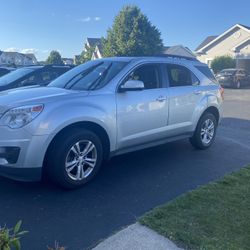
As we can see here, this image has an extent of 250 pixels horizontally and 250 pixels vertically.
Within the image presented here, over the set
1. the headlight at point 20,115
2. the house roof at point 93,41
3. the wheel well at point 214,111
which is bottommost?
the wheel well at point 214,111

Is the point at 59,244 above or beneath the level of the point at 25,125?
beneath

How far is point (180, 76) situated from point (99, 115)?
216cm

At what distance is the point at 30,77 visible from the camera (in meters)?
9.72

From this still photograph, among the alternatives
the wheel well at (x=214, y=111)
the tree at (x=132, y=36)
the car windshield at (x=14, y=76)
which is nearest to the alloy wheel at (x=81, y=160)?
the wheel well at (x=214, y=111)

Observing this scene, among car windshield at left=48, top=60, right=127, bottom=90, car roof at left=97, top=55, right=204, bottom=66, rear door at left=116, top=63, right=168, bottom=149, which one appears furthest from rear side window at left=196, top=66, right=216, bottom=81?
car windshield at left=48, top=60, right=127, bottom=90

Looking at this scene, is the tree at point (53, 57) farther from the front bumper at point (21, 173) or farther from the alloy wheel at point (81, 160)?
the front bumper at point (21, 173)

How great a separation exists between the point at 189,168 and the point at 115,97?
1768 mm

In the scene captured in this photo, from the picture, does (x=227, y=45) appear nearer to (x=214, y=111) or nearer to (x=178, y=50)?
(x=178, y=50)

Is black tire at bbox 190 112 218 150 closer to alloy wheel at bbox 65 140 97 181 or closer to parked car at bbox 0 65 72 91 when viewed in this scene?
alloy wheel at bbox 65 140 97 181

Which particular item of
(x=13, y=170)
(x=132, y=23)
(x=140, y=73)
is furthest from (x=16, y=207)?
(x=132, y=23)

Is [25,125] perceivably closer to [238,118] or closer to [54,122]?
[54,122]

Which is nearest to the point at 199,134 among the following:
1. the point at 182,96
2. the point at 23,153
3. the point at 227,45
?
the point at 182,96

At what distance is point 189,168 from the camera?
18.2 feet

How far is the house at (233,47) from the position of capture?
3688 centimetres
